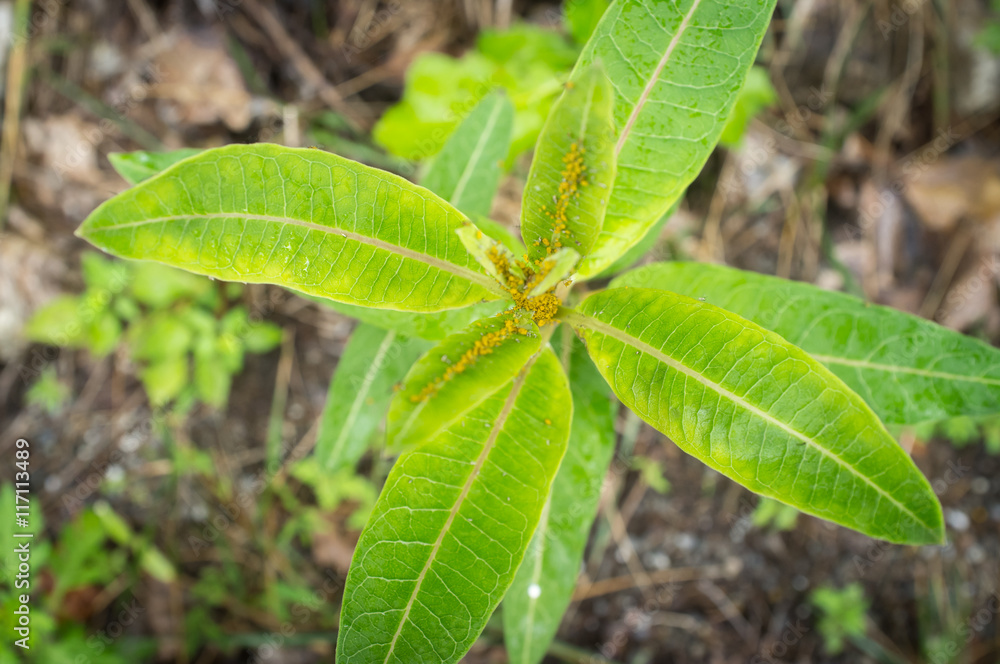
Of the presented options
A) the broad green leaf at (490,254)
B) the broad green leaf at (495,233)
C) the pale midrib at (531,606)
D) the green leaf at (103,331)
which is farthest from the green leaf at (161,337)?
the broad green leaf at (490,254)

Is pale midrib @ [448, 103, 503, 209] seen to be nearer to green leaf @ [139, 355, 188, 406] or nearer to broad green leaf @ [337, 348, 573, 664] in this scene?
broad green leaf @ [337, 348, 573, 664]

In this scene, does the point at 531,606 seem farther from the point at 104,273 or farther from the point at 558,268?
the point at 104,273

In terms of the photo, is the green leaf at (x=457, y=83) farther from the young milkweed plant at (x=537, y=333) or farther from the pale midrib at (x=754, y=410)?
the pale midrib at (x=754, y=410)

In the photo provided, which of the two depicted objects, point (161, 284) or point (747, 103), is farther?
point (161, 284)

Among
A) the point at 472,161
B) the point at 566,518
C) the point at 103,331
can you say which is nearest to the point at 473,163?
the point at 472,161

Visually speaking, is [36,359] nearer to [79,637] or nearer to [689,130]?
[79,637]

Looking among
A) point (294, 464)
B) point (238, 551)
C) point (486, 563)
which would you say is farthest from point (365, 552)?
point (238, 551)

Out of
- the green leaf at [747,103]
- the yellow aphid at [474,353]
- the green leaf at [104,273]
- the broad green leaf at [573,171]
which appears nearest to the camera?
the broad green leaf at [573,171]

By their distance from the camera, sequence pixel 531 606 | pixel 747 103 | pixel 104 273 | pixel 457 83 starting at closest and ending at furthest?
pixel 531 606, pixel 747 103, pixel 457 83, pixel 104 273
